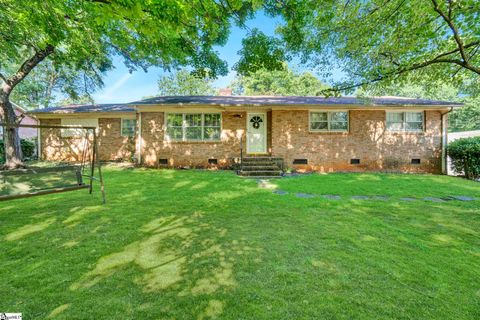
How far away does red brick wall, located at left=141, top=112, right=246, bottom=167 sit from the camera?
12.0 metres

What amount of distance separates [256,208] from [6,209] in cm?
542

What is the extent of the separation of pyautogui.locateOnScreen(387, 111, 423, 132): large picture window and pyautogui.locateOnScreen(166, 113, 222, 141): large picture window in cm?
898

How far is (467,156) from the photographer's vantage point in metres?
10.3

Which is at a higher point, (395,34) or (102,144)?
(395,34)

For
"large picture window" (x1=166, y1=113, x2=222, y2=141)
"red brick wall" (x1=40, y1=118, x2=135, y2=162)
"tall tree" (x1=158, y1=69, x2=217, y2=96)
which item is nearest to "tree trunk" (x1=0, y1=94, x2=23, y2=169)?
"red brick wall" (x1=40, y1=118, x2=135, y2=162)

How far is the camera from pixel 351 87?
6738 millimetres

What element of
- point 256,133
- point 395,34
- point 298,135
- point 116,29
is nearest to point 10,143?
point 116,29

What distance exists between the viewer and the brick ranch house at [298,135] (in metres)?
11.8

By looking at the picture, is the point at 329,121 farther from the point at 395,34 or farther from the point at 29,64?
the point at 29,64

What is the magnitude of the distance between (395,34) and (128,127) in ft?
46.0

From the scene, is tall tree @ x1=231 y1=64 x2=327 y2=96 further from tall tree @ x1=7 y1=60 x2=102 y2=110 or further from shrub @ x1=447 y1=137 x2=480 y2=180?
shrub @ x1=447 y1=137 x2=480 y2=180

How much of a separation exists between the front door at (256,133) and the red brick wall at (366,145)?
1281 millimetres

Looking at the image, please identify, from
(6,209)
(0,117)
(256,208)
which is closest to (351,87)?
(256,208)

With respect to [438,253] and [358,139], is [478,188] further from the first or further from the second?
[438,253]
